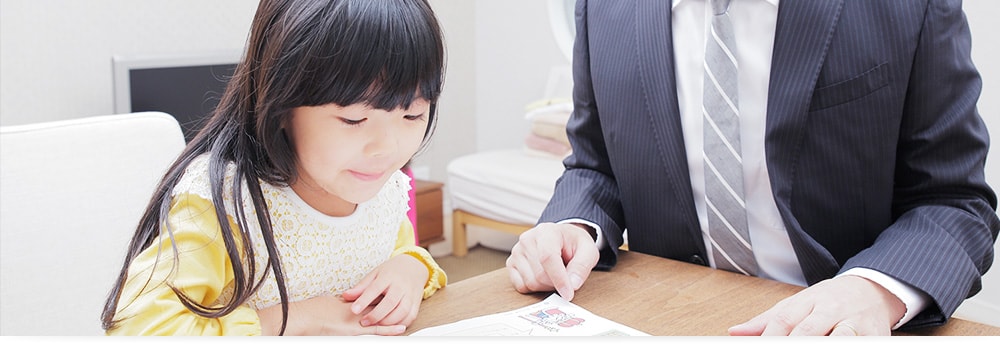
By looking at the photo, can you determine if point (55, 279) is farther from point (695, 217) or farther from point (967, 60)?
point (967, 60)

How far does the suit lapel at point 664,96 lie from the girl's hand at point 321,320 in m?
0.46

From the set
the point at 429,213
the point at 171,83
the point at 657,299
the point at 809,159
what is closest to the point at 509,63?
the point at 429,213

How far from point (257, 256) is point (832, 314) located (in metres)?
0.55

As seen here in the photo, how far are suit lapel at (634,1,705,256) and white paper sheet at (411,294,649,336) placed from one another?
0.31 metres

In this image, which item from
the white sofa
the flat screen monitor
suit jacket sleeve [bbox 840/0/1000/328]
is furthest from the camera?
the flat screen monitor

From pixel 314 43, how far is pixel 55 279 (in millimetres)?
616

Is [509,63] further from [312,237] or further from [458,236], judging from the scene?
[312,237]

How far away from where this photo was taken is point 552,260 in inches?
40.6

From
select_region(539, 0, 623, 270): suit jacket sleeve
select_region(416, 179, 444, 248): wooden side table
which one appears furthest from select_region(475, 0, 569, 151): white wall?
select_region(539, 0, 623, 270): suit jacket sleeve

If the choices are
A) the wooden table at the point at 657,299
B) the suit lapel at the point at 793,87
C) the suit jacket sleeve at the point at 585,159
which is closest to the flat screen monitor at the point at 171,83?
the suit jacket sleeve at the point at 585,159

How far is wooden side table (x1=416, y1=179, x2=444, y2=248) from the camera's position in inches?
160

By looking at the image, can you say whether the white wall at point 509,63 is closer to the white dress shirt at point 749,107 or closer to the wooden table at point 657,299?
the white dress shirt at point 749,107

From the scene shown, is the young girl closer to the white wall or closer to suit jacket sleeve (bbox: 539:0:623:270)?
suit jacket sleeve (bbox: 539:0:623:270)

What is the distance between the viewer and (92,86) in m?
3.26
